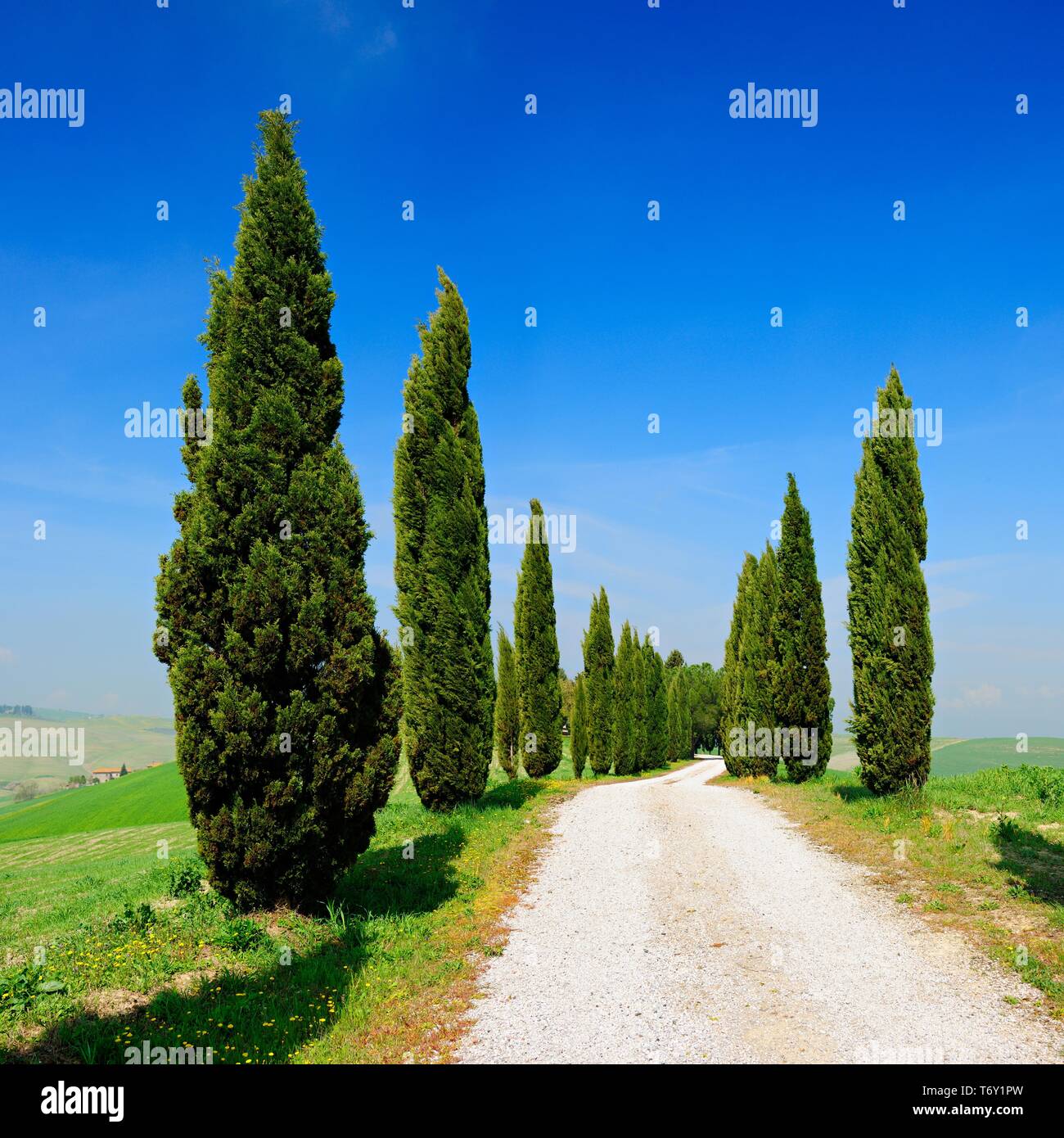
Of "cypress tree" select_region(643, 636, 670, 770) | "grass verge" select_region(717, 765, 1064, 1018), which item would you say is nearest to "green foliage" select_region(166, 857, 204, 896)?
"grass verge" select_region(717, 765, 1064, 1018)

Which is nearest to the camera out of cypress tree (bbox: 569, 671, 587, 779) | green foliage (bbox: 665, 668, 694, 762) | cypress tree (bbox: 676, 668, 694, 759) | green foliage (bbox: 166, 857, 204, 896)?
green foliage (bbox: 166, 857, 204, 896)

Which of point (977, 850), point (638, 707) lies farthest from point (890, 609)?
point (638, 707)

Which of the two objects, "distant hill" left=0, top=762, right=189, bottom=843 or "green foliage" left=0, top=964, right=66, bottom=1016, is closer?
"green foliage" left=0, top=964, right=66, bottom=1016

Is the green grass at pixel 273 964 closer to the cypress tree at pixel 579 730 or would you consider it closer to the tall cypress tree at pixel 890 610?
the tall cypress tree at pixel 890 610

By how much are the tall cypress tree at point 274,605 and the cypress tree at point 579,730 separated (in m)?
25.5

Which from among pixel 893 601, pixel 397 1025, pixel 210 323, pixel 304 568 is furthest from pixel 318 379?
pixel 893 601

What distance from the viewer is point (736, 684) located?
3098cm

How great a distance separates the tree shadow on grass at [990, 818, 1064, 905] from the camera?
836cm

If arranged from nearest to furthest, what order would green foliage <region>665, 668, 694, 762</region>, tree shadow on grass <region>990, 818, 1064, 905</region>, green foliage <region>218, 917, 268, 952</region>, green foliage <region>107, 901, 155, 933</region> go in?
green foliage <region>218, 917, 268, 952</region> < green foliage <region>107, 901, 155, 933</region> < tree shadow on grass <region>990, 818, 1064, 905</region> < green foliage <region>665, 668, 694, 762</region>

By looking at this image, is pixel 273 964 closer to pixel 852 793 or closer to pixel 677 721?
pixel 852 793

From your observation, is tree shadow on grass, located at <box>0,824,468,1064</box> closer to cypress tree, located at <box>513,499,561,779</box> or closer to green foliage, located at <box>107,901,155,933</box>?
green foliage, located at <box>107,901,155,933</box>

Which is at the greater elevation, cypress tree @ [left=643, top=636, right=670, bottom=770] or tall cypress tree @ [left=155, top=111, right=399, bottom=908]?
tall cypress tree @ [left=155, top=111, right=399, bottom=908]

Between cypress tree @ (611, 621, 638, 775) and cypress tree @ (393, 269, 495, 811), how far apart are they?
1936 centimetres

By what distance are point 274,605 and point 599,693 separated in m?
27.5
